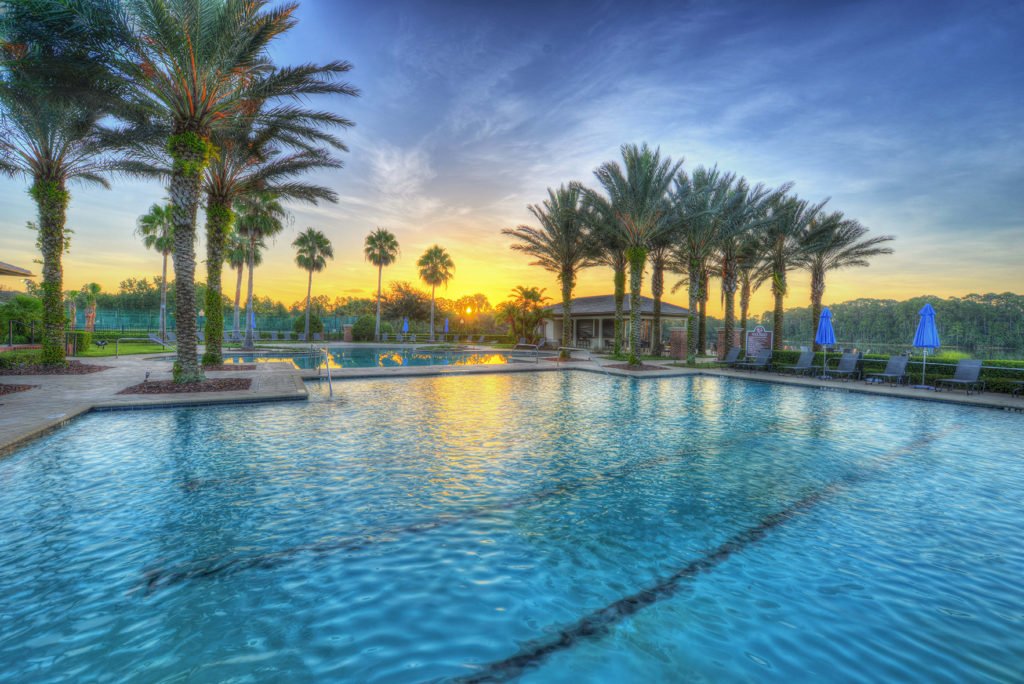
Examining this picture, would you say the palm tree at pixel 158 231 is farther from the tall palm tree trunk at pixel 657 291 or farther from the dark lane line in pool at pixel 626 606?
the dark lane line in pool at pixel 626 606

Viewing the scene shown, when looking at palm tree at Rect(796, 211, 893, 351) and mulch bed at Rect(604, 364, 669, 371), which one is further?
palm tree at Rect(796, 211, 893, 351)

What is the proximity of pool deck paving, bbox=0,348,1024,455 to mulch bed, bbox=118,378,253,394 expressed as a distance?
31 cm

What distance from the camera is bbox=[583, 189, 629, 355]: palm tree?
20906 mm

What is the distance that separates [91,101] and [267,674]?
15863mm

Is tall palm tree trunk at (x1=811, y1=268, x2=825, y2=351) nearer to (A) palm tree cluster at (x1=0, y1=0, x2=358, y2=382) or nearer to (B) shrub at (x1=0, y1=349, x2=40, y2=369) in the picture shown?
(A) palm tree cluster at (x1=0, y1=0, x2=358, y2=382)

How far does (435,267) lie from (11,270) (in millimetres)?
30872

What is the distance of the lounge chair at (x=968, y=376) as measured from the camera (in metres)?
13.3

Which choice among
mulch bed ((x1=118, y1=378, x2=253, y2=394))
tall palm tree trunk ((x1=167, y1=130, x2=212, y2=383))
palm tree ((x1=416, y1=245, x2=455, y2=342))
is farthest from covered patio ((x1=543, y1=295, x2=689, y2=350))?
tall palm tree trunk ((x1=167, y1=130, x2=212, y2=383))

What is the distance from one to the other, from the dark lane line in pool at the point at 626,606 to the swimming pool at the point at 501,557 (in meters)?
0.02

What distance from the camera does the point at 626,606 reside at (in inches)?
126

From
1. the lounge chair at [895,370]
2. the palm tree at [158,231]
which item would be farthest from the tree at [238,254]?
the lounge chair at [895,370]

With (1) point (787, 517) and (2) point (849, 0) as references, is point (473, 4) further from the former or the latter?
(1) point (787, 517)

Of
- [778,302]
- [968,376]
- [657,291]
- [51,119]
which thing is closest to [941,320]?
[778,302]

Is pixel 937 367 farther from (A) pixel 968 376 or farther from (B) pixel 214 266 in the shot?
(B) pixel 214 266
